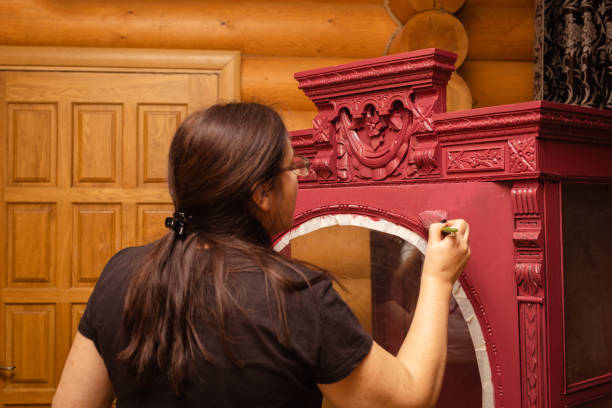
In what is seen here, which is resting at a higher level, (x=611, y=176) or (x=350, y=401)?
(x=611, y=176)

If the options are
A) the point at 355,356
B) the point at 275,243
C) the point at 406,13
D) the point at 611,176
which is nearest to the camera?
the point at 355,356

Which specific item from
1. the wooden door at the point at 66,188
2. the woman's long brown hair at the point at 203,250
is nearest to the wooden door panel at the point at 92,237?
the wooden door at the point at 66,188

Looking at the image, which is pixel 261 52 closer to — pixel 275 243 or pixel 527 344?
pixel 275 243

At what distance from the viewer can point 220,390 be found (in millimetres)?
966

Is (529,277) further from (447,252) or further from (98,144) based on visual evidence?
(98,144)

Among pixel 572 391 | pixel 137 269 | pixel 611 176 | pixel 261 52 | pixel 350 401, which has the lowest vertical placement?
pixel 572 391

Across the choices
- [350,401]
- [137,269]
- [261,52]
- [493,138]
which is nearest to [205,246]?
[137,269]

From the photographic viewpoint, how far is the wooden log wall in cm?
295

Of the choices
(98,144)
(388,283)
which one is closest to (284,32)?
(98,144)

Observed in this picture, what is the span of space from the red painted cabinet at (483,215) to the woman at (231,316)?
0.37 meters

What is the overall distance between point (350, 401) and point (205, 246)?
34 centimetres

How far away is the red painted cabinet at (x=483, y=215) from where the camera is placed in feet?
4.50

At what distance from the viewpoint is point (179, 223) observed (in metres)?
1.05

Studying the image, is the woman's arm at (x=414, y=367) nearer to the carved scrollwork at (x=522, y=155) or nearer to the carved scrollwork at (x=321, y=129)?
the carved scrollwork at (x=522, y=155)
